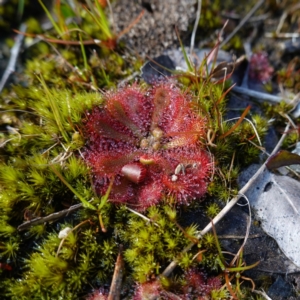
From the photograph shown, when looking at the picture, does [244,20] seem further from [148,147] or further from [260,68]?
[148,147]

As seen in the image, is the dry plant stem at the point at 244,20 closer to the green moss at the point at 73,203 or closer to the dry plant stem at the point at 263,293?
the green moss at the point at 73,203

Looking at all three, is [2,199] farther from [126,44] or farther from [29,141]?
[126,44]

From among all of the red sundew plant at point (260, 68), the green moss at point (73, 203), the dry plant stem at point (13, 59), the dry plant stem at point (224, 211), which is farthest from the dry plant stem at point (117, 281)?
the red sundew plant at point (260, 68)

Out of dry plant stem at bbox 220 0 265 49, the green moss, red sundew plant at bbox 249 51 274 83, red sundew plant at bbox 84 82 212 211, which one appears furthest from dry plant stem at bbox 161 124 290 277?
dry plant stem at bbox 220 0 265 49

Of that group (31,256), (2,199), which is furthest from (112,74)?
(31,256)

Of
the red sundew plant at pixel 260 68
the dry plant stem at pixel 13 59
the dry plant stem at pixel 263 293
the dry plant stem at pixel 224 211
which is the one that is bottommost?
the dry plant stem at pixel 263 293
